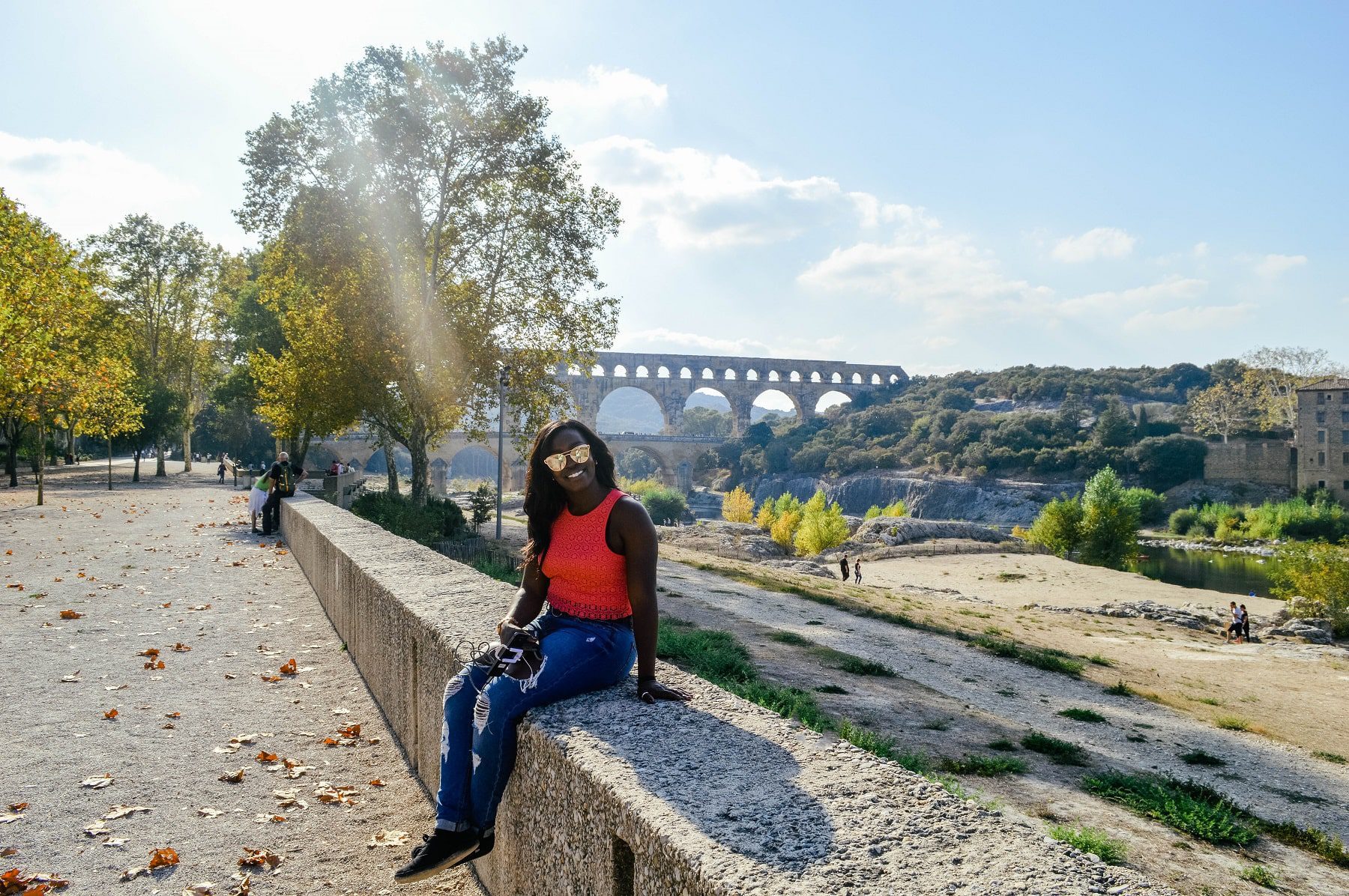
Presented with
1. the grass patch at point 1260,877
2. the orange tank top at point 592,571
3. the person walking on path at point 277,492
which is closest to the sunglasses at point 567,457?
the orange tank top at point 592,571

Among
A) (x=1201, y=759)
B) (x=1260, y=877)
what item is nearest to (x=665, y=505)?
(x=1201, y=759)

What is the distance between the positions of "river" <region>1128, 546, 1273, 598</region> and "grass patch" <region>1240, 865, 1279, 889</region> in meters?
35.8

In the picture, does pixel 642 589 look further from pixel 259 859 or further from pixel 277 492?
pixel 277 492

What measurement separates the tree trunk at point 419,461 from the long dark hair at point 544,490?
59.1 feet

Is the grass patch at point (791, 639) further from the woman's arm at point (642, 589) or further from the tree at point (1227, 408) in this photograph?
the tree at point (1227, 408)

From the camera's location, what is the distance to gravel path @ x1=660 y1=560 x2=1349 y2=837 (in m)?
7.77

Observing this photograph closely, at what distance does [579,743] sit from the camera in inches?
97.0

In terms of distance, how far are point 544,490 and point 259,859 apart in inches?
75.2

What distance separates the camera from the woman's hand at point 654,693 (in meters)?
2.91

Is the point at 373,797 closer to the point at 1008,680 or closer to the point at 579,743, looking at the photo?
the point at 579,743

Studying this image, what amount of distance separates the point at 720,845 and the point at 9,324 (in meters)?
19.6

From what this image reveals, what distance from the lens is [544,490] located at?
327cm

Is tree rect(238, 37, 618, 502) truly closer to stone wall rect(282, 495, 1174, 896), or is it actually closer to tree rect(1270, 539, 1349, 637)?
stone wall rect(282, 495, 1174, 896)

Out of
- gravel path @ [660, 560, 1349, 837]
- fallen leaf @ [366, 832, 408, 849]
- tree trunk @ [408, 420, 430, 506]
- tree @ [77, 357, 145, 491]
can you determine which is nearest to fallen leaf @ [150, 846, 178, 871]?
fallen leaf @ [366, 832, 408, 849]
